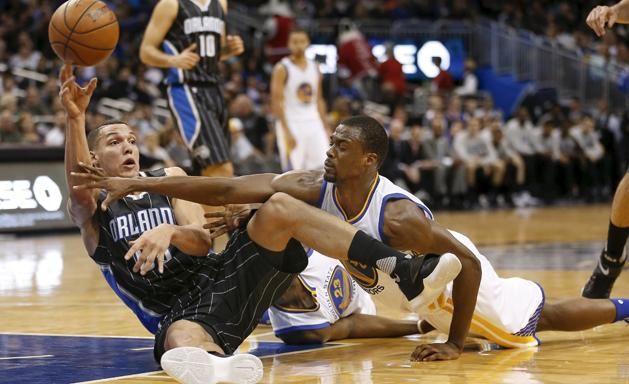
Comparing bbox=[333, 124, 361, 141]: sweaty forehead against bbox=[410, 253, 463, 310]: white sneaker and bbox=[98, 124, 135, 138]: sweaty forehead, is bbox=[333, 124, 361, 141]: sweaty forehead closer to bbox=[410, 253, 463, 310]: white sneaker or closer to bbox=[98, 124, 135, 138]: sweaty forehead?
bbox=[410, 253, 463, 310]: white sneaker

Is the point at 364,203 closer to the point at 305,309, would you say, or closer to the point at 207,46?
the point at 305,309

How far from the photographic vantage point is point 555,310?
487cm

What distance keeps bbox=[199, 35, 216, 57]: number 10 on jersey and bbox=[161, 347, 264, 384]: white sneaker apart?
4.27 metres

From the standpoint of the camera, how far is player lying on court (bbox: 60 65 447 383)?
4.06 metres

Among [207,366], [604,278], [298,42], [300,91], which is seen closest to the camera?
[207,366]

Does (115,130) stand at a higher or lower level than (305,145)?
higher

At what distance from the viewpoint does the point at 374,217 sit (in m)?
4.43

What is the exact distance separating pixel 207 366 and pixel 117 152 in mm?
1303

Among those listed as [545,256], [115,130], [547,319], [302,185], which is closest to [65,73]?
[115,130]

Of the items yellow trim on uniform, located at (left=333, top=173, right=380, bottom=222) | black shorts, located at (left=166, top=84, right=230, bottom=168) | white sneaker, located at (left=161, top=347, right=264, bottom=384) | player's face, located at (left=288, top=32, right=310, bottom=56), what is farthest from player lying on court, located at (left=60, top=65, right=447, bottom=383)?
Result: player's face, located at (left=288, top=32, right=310, bottom=56)

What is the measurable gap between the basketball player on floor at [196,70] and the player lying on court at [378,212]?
3114 mm

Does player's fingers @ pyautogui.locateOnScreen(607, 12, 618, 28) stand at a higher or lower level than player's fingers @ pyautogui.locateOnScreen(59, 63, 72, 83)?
higher

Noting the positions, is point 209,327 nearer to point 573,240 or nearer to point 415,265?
point 415,265

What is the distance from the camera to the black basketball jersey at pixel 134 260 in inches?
179
